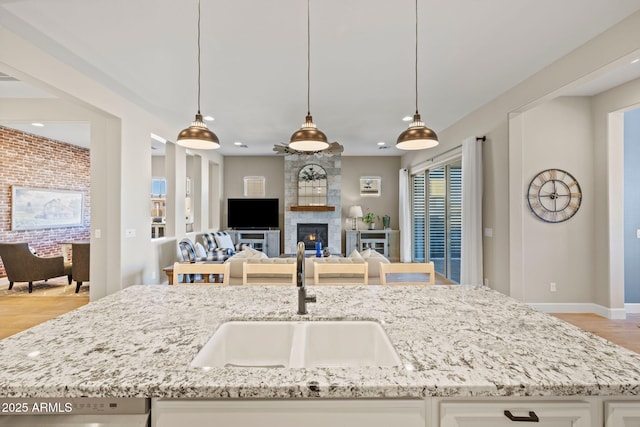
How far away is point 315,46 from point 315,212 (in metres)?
5.12

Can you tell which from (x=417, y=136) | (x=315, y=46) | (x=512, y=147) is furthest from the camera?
(x=512, y=147)

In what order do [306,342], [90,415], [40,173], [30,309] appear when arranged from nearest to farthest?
[90,415] → [306,342] → [30,309] → [40,173]

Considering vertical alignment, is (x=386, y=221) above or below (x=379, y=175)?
below

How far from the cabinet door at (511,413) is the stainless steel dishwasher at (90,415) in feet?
2.83

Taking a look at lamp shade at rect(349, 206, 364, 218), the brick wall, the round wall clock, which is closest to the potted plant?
lamp shade at rect(349, 206, 364, 218)

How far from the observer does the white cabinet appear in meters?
0.84

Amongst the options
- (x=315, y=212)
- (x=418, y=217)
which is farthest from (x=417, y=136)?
(x=315, y=212)

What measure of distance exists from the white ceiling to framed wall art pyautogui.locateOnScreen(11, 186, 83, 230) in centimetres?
276

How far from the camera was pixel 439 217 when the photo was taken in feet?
19.5

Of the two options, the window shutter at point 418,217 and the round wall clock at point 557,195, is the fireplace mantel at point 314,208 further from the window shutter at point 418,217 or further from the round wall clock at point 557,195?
the round wall clock at point 557,195

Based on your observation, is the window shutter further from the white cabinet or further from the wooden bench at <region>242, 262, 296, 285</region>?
the white cabinet

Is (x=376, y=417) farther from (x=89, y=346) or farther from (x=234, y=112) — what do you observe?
(x=234, y=112)

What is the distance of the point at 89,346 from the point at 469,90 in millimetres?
4227

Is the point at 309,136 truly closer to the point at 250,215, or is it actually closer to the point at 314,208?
the point at 314,208
